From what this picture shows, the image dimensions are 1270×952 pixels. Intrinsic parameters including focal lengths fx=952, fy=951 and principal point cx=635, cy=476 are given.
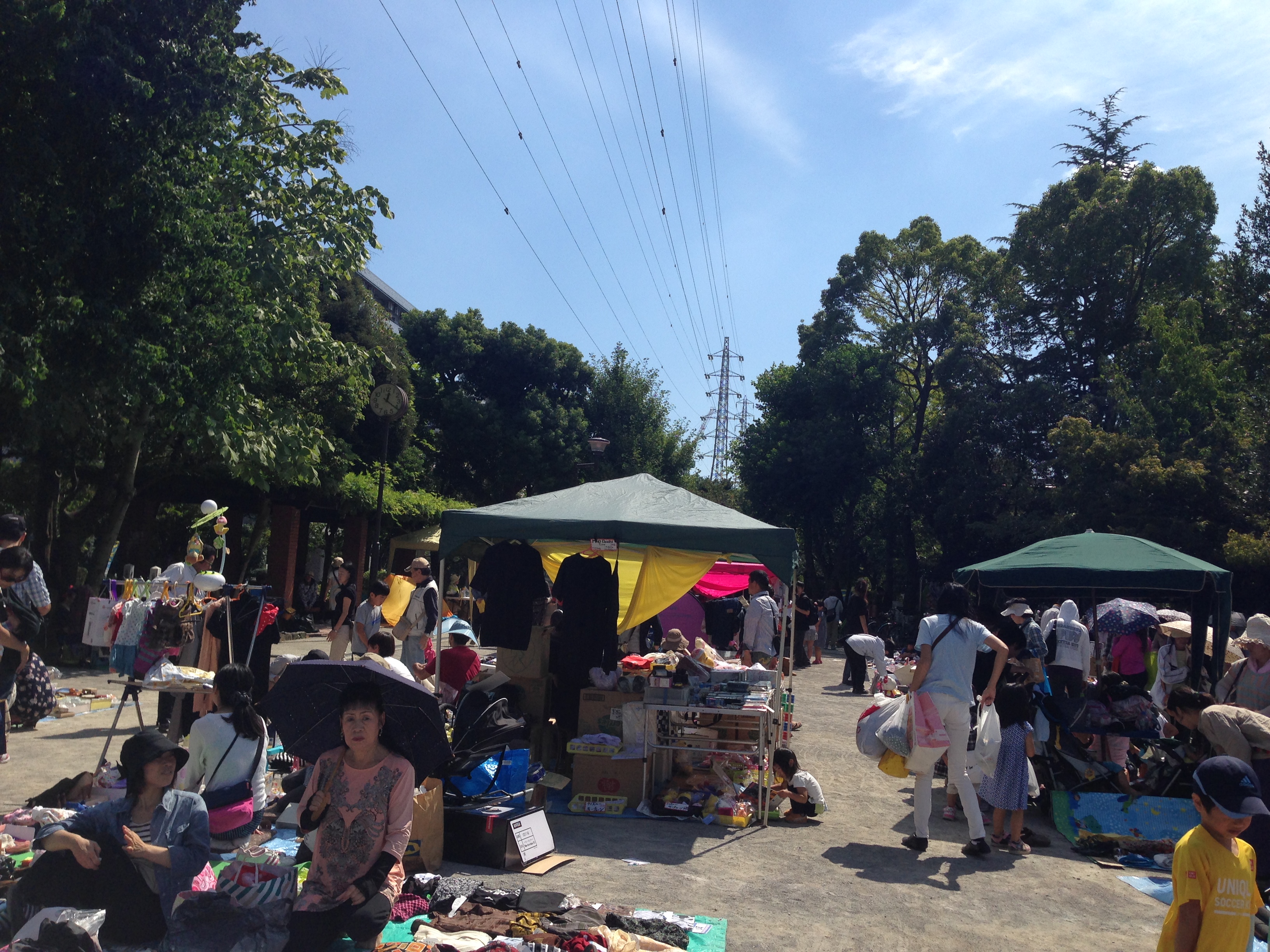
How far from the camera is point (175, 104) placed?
39.1 ft

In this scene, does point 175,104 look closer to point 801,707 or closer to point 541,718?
point 541,718

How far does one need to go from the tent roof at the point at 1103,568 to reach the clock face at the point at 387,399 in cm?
1072

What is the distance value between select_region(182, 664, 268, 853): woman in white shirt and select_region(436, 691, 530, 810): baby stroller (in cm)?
114

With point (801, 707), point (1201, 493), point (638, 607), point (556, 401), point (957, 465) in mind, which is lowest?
point (801, 707)

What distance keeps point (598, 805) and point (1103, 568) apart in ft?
18.3

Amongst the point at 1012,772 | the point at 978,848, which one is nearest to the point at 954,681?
the point at 1012,772

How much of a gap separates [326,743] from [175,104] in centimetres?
1042

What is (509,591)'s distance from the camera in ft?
29.7

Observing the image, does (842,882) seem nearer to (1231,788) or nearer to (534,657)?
(1231,788)

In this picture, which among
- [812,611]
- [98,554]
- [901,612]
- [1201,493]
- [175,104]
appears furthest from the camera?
[901,612]

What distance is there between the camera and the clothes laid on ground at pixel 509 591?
352 inches

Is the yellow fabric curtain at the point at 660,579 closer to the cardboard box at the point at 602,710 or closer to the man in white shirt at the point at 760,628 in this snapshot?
the cardboard box at the point at 602,710

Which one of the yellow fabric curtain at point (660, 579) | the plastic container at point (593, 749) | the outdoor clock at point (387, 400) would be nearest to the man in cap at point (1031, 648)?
the yellow fabric curtain at point (660, 579)

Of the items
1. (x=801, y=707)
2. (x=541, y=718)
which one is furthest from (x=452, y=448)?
(x=541, y=718)
